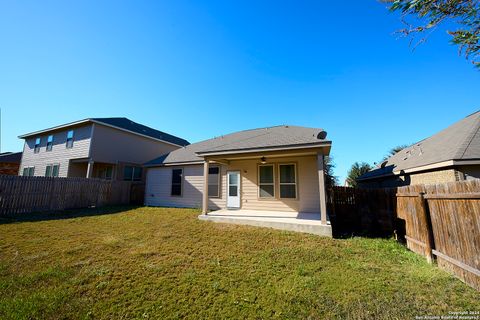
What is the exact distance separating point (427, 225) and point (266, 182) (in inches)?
247

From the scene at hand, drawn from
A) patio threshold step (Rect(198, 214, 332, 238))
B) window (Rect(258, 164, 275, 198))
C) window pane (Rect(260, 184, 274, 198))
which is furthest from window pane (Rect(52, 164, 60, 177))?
window pane (Rect(260, 184, 274, 198))

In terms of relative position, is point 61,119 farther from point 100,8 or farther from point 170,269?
point 170,269

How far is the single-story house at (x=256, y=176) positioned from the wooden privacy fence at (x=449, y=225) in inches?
93.4

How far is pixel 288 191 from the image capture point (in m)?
9.47

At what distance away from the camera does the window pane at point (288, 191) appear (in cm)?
938

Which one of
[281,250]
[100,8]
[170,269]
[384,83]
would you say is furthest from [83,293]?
[384,83]

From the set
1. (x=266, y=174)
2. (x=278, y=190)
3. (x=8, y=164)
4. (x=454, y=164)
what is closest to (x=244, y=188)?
(x=266, y=174)

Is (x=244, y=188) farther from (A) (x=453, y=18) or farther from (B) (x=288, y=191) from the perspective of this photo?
(A) (x=453, y=18)

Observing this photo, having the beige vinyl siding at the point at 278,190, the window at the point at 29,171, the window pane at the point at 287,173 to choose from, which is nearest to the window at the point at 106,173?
the window at the point at 29,171

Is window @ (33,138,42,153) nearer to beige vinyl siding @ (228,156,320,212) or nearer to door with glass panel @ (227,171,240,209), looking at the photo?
door with glass panel @ (227,171,240,209)

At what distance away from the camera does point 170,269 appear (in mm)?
3982

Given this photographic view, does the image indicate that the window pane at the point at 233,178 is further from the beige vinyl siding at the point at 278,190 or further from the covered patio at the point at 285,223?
the covered patio at the point at 285,223

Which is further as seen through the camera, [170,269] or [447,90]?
[447,90]

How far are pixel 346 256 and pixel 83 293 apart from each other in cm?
551
